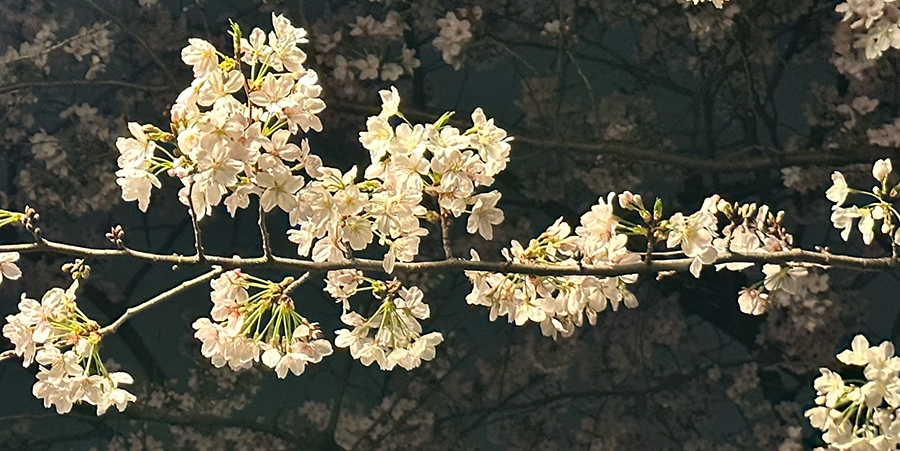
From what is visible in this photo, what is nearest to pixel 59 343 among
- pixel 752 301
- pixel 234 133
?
pixel 234 133

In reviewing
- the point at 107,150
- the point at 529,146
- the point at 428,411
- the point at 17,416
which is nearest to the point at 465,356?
the point at 428,411

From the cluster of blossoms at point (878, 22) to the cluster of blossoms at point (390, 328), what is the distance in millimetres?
613

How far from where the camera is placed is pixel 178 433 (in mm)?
1594

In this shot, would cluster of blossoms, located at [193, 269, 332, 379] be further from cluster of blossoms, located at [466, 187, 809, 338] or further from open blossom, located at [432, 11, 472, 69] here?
open blossom, located at [432, 11, 472, 69]

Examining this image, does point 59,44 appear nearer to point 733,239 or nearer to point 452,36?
point 452,36

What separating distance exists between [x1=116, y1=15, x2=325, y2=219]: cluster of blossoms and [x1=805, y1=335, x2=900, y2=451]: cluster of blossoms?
44 cm

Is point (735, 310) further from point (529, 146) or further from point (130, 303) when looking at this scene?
point (130, 303)

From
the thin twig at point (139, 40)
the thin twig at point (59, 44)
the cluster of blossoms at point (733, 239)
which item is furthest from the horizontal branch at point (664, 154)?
the cluster of blossoms at point (733, 239)

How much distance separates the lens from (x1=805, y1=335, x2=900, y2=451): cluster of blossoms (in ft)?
2.12

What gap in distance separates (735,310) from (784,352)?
108 millimetres

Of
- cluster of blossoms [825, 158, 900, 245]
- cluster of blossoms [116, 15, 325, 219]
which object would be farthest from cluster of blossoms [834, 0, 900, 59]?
cluster of blossoms [116, 15, 325, 219]

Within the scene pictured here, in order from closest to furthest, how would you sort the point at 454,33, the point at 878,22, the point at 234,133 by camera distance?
the point at 234,133, the point at 878,22, the point at 454,33

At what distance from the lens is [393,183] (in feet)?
2.11

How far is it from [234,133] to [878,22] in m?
0.82
